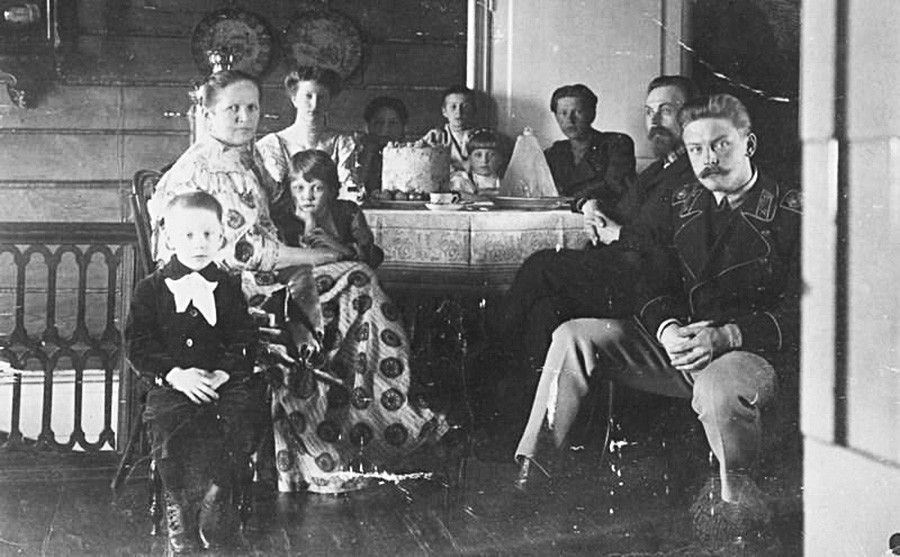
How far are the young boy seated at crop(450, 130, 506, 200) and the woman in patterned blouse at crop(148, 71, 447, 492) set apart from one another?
0.32 m

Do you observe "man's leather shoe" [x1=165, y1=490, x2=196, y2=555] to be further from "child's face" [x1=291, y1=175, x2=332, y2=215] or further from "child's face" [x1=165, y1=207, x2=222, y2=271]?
"child's face" [x1=291, y1=175, x2=332, y2=215]

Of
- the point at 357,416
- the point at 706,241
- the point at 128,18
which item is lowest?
the point at 357,416

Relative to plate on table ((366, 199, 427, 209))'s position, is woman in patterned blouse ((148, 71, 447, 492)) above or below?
below

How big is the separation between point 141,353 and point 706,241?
57.8 inches

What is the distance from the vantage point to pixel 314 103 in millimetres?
3057

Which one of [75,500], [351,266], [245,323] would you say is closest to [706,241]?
[351,266]

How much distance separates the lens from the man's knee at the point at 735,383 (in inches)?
132

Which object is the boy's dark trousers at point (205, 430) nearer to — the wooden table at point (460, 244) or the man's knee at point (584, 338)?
the wooden table at point (460, 244)

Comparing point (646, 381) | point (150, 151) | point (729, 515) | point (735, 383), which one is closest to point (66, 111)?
point (150, 151)

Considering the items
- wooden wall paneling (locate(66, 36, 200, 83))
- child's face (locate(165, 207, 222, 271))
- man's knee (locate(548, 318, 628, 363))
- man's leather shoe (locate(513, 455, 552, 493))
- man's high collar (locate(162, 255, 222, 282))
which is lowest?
man's leather shoe (locate(513, 455, 552, 493))

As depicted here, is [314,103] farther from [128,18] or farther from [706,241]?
[706,241]

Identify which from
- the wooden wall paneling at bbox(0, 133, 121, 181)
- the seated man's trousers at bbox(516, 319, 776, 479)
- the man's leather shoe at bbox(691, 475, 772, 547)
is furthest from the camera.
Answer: the man's leather shoe at bbox(691, 475, 772, 547)

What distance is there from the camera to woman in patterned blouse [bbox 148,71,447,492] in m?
3.04

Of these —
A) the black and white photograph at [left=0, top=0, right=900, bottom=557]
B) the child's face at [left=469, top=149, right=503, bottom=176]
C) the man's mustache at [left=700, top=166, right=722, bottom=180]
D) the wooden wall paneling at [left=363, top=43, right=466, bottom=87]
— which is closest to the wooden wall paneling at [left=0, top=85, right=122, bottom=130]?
the black and white photograph at [left=0, top=0, right=900, bottom=557]
